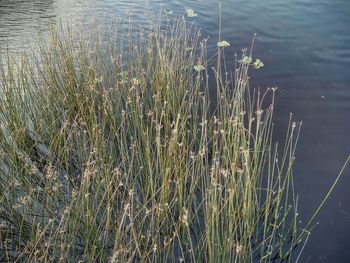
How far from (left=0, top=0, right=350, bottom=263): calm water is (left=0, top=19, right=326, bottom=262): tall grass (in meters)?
0.30

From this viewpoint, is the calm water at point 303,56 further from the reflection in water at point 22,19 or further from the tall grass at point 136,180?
the tall grass at point 136,180

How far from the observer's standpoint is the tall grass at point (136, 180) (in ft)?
9.53

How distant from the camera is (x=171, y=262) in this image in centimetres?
319

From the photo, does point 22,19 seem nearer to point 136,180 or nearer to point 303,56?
point 303,56

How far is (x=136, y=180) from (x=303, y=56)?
4.04 m

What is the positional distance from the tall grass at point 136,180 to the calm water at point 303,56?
0.30m

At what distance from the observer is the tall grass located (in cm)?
291

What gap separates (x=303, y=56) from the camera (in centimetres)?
654

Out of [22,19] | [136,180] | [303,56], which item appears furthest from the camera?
[22,19]

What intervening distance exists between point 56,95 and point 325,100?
3.59m

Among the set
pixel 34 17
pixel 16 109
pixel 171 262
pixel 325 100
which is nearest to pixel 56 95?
pixel 16 109

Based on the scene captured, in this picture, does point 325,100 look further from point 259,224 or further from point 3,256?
point 3,256

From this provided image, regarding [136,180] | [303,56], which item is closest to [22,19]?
[303,56]

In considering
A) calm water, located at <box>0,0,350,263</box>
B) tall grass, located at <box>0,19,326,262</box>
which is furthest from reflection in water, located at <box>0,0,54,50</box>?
tall grass, located at <box>0,19,326,262</box>
